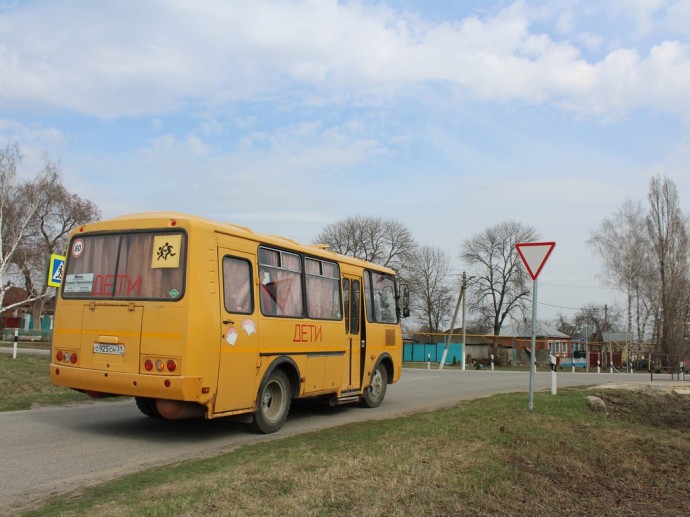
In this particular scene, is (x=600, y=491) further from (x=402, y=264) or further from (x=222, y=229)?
(x=402, y=264)

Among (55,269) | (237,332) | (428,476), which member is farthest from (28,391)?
(428,476)

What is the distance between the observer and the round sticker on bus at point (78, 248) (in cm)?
875

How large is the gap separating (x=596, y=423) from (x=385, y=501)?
5.71m

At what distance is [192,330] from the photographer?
7613mm

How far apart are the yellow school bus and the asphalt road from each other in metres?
0.46

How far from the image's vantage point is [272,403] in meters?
9.47

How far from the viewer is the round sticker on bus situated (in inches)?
344

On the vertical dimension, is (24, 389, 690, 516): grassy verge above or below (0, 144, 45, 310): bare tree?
below

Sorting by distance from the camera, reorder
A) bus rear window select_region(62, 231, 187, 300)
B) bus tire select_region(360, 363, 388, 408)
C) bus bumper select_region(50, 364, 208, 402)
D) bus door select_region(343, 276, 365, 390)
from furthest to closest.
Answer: bus tire select_region(360, 363, 388, 408) < bus door select_region(343, 276, 365, 390) < bus rear window select_region(62, 231, 187, 300) < bus bumper select_region(50, 364, 208, 402)

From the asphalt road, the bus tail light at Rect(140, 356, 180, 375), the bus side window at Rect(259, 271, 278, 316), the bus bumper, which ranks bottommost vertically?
the asphalt road

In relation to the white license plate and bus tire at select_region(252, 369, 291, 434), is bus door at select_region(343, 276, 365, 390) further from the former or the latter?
the white license plate

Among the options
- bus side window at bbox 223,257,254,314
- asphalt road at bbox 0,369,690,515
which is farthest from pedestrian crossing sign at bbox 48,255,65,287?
bus side window at bbox 223,257,254,314

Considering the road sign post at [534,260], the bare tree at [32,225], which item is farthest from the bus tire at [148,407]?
the bare tree at [32,225]

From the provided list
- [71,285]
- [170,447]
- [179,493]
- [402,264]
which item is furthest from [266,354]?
[402,264]
